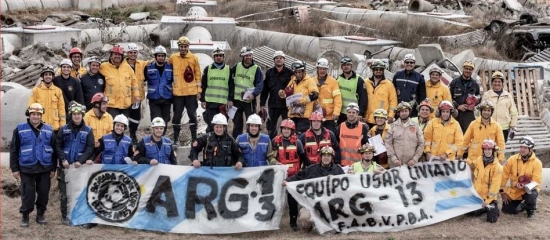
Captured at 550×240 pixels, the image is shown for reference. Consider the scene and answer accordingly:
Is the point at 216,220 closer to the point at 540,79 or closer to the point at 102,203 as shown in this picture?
the point at 102,203

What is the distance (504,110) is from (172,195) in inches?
234

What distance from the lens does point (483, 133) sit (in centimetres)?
1202

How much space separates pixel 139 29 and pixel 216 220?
52.9 feet

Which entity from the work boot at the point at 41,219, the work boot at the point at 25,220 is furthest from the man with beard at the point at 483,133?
the work boot at the point at 25,220

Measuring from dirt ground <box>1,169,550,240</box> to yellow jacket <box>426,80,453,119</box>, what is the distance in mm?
Result: 2239

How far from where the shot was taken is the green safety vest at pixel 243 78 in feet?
43.8

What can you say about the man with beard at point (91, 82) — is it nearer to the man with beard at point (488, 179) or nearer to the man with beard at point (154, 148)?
the man with beard at point (154, 148)

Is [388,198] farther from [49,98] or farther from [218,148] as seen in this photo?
[49,98]

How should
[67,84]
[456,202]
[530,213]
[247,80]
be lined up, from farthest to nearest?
[247,80], [67,84], [530,213], [456,202]

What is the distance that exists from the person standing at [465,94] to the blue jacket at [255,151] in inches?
156

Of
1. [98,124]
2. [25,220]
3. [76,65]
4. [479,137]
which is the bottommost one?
[25,220]

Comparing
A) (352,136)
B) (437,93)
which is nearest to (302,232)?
(352,136)

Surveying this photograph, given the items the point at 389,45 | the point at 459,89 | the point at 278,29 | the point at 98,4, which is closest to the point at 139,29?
the point at 278,29

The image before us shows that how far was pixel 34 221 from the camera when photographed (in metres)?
11.2
